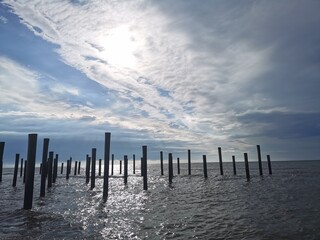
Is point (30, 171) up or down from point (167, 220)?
up

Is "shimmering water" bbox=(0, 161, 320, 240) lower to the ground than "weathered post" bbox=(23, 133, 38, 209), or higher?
lower

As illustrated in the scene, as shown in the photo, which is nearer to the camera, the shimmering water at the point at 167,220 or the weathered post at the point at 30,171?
the shimmering water at the point at 167,220

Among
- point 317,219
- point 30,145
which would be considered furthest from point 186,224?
point 30,145

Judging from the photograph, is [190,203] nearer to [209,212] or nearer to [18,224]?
[209,212]

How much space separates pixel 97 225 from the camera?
28.3 ft

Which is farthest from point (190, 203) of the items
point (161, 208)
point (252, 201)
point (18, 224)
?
point (18, 224)

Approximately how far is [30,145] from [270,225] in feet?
31.8

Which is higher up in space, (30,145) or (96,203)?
(30,145)

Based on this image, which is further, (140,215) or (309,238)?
(140,215)

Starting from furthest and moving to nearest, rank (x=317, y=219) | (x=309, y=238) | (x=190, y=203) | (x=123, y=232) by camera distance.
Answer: (x=190, y=203) < (x=317, y=219) < (x=123, y=232) < (x=309, y=238)

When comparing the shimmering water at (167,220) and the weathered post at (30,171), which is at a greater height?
the weathered post at (30,171)

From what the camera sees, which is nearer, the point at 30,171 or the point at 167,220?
the point at 167,220

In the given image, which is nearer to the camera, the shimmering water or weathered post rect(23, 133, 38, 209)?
the shimmering water

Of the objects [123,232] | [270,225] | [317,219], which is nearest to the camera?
[123,232]
